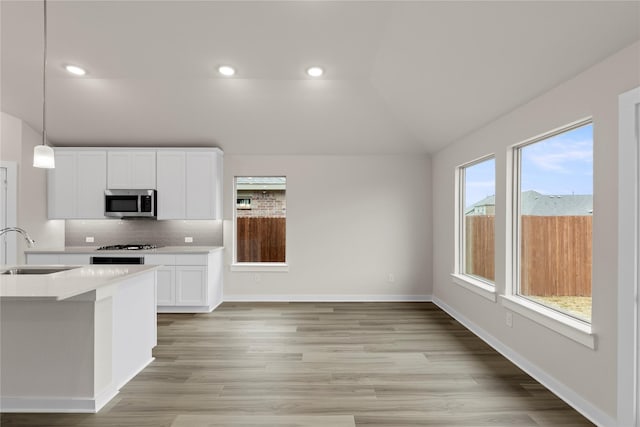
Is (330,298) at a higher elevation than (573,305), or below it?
below

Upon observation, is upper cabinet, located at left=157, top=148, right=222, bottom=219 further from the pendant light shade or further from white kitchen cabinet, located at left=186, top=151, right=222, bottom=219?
the pendant light shade

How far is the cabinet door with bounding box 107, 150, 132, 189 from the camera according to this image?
16.7 ft

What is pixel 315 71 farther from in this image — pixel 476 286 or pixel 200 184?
pixel 476 286

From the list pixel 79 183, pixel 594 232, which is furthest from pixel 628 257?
pixel 79 183

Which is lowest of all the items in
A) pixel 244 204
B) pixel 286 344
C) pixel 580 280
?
pixel 286 344

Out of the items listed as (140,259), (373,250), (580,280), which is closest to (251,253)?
(140,259)

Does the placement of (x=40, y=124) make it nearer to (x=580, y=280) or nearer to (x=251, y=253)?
(x=251, y=253)

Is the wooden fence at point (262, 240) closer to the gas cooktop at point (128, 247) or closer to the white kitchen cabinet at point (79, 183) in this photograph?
the gas cooktop at point (128, 247)

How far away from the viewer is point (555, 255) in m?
2.86

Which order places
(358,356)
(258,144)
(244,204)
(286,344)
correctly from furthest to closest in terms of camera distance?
(244,204), (258,144), (286,344), (358,356)

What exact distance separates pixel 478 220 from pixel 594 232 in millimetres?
1908

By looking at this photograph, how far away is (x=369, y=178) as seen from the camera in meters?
5.61

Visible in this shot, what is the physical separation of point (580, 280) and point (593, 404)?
810 mm

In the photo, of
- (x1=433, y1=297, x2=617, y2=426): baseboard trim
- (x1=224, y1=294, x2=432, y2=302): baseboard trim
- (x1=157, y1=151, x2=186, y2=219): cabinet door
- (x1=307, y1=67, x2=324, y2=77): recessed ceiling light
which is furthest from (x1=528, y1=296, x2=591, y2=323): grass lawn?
(x1=157, y1=151, x2=186, y2=219): cabinet door
